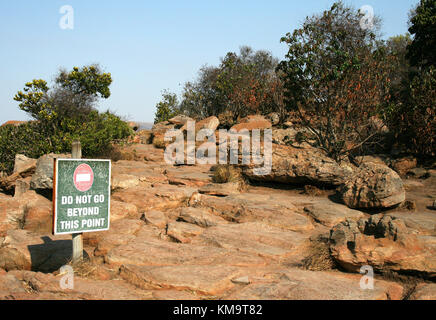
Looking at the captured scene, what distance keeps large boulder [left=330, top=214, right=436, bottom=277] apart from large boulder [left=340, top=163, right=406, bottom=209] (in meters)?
3.04

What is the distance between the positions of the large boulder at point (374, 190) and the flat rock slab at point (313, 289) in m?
4.19

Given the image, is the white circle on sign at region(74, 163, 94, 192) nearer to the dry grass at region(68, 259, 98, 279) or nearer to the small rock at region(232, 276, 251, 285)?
the dry grass at region(68, 259, 98, 279)

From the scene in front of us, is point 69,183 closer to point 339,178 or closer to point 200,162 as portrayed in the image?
point 339,178

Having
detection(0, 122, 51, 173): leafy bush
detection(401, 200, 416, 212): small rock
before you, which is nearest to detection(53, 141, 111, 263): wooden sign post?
detection(401, 200, 416, 212): small rock

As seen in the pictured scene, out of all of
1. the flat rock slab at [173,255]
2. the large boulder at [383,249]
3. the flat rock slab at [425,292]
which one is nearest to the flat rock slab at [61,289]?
the flat rock slab at [173,255]

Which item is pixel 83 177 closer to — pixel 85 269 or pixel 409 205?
pixel 85 269

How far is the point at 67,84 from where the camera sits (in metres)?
16.4

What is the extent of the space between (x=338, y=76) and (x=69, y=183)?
907cm

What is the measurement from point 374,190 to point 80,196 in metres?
6.61

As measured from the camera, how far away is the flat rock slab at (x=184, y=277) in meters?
4.95

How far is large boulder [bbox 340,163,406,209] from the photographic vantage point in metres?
9.07

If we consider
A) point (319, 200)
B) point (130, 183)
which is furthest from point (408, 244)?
point (130, 183)

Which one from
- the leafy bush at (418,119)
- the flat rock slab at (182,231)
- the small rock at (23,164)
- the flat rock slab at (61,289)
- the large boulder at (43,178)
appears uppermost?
the leafy bush at (418,119)

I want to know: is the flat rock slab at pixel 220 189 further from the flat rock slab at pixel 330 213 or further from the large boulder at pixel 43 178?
the large boulder at pixel 43 178
